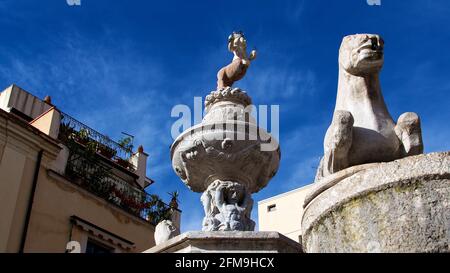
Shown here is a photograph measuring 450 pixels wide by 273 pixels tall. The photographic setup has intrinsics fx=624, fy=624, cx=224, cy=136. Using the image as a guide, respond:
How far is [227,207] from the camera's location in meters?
5.93

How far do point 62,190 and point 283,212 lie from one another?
1590cm

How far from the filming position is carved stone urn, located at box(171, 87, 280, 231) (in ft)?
19.7

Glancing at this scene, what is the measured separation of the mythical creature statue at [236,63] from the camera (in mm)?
7504

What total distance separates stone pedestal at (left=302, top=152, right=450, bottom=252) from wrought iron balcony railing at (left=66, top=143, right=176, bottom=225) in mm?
14811

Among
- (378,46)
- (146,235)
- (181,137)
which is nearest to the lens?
(378,46)

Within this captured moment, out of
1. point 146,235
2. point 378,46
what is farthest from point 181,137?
point 146,235

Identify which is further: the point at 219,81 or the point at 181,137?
the point at 219,81

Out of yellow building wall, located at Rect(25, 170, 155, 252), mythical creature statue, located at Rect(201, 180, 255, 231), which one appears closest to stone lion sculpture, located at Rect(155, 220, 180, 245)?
mythical creature statue, located at Rect(201, 180, 255, 231)

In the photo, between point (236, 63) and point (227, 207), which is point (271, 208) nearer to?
point (236, 63)

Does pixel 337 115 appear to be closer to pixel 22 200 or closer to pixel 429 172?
pixel 429 172

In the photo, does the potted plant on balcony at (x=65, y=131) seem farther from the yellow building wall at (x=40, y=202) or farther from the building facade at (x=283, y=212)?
the building facade at (x=283, y=212)

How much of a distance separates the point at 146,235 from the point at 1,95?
6.31 metres

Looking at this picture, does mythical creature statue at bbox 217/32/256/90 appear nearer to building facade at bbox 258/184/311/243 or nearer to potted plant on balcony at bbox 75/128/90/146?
potted plant on balcony at bbox 75/128/90/146
